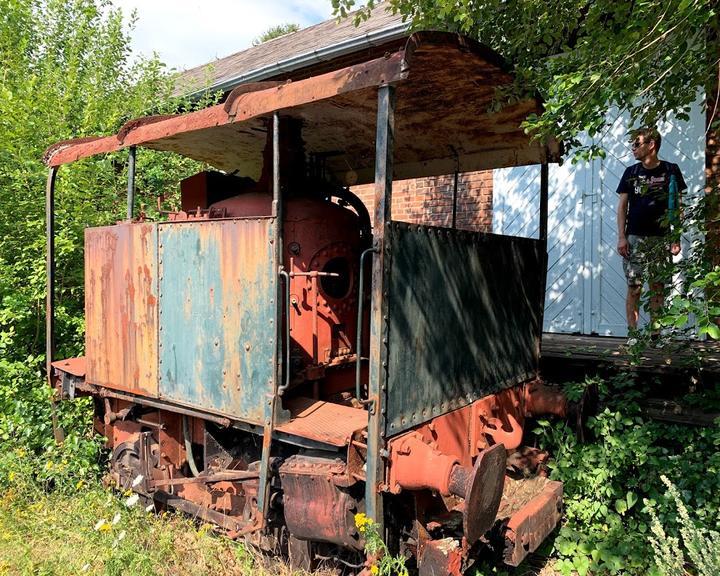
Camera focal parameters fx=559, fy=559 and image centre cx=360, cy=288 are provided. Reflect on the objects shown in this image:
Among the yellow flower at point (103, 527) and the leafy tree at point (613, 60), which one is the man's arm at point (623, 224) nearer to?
the leafy tree at point (613, 60)

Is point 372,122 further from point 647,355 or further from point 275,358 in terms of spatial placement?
point 647,355

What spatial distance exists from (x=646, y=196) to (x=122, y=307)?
14.7 ft

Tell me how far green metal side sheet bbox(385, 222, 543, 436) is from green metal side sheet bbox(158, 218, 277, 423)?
69cm

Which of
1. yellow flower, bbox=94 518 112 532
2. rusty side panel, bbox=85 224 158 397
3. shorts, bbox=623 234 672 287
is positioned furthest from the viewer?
shorts, bbox=623 234 672 287

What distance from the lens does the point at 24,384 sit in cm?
535

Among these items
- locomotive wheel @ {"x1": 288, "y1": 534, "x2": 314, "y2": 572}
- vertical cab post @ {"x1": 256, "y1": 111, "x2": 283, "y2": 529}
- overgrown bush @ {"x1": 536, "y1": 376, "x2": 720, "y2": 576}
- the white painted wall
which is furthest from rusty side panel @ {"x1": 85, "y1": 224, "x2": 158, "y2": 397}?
the white painted wall

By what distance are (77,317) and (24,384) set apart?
0.88 m

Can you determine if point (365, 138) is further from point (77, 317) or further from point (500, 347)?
point (77, 317)

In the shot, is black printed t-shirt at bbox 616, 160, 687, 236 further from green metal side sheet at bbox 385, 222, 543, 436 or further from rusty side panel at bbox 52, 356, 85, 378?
rusty side panel at bbox 52, 356, 85, 378

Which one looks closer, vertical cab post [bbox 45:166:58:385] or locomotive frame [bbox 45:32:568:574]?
locomotive frame [bbox 45:32:568:574]

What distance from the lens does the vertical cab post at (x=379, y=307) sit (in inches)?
102

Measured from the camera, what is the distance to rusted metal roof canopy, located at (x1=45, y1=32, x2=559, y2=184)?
2721mm

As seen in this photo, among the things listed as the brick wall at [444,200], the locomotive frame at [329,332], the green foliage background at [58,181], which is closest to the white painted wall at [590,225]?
the brick wall at [444,200]

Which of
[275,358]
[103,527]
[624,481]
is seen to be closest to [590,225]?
[624,481]
